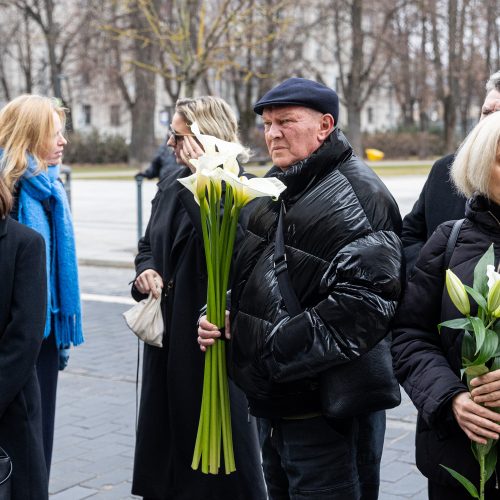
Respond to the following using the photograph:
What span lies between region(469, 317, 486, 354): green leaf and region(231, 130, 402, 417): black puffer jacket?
50 centimetres

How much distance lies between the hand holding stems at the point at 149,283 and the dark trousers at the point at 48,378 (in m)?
0.47

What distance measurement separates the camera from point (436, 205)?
3.66 meters

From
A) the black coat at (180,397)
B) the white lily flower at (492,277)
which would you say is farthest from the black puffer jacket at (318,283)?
the black coat at (180,397)

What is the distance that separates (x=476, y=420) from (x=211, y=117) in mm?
2271

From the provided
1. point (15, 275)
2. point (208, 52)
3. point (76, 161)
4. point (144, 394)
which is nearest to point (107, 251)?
point (208, 52)

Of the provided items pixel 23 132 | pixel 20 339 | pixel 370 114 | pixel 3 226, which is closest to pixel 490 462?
pixel 20 339

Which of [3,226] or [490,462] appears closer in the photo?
[490,462]

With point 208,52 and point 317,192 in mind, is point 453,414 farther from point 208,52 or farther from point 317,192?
point 208,52

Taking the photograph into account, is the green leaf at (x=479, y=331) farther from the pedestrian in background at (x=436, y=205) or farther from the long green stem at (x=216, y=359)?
the pedestrian in background at (x=436, y=205)

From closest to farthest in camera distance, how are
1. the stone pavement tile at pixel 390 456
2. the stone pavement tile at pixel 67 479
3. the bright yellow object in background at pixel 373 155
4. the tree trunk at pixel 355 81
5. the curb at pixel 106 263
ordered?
the stone pavement tile at pixel 67 479 → the stone pavement tile at pixel 390 456 → the curb at pixel 106 263 → the tree trunk at pixel 355 81 → the bright yellow object in background at pixel 373 155

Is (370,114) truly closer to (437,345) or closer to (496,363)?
(437,345)

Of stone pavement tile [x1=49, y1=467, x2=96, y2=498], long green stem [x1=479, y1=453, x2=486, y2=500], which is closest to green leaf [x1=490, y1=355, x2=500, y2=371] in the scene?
long green stem [x1=479, y1=453, x2=486, y2=500]

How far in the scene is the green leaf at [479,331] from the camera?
2.17 m

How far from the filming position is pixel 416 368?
101 inches
